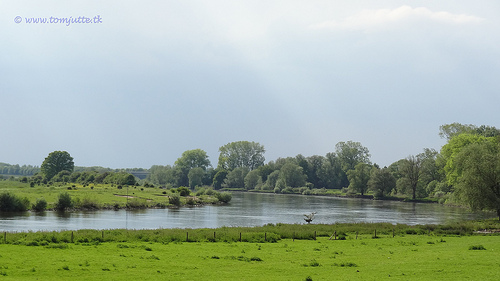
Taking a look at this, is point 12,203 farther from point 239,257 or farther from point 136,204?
point 239,257

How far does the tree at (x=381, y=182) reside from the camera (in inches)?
6471

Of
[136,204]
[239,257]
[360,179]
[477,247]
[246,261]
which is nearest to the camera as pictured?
[246,261]

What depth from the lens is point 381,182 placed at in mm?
164625

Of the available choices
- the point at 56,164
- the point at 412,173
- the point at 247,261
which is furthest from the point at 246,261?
the point at 56,164

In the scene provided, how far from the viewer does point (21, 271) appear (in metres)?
26.7

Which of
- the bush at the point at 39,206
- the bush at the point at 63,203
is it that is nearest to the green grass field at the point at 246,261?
the bush at the point at 39,206

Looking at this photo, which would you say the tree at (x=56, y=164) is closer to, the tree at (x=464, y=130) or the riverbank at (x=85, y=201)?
the riverbank at (x=85, y=201)

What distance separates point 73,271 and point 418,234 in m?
40.4

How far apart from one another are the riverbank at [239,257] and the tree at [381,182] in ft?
378

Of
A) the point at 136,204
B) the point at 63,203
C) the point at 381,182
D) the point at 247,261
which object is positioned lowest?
the point at 136,204

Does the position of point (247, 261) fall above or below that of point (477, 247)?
below

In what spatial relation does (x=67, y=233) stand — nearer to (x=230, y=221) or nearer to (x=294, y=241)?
(x=294, y=241)

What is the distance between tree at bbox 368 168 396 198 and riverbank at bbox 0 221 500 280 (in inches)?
4537

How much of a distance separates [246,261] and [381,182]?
139m
